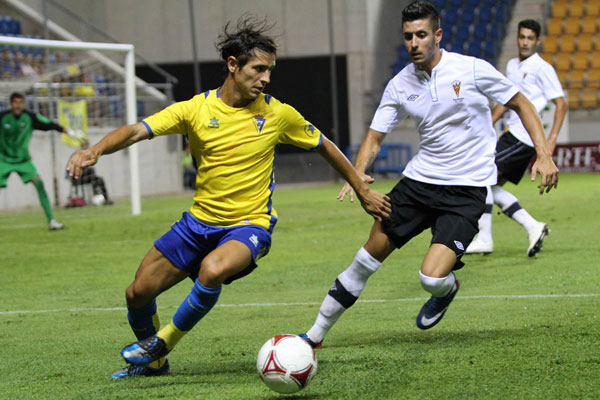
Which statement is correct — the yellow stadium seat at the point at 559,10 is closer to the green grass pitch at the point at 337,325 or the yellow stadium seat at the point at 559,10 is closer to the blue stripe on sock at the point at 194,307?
the green grass pitch at the point at 337,325

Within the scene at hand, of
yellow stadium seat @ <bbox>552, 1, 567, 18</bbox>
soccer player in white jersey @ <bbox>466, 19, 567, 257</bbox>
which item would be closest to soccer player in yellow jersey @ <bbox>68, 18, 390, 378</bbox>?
soccer player in white jersey @ <bbox>466, 19, 567, 257</bbox>

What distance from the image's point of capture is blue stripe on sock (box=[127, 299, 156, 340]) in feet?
16.7

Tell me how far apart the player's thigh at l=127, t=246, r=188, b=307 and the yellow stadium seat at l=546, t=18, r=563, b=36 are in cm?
2625

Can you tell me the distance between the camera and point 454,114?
5.60 meters

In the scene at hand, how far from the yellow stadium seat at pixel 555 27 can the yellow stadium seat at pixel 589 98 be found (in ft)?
10.6

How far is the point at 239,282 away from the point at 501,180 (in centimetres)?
318

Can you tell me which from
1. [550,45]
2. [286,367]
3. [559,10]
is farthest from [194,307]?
[559,10]

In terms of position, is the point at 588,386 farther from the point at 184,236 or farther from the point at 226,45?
the point at 226,45

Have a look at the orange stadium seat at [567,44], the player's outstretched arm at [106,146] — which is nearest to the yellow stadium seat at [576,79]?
the orange stadium seat at [567,44]

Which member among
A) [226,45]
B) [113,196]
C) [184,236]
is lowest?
[113,196]

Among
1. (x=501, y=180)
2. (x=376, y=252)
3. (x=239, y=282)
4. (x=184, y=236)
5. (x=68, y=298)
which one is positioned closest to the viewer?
(x=184, y=236)

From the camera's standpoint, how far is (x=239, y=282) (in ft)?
29.9

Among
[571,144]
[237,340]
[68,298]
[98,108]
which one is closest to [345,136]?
[571,144]

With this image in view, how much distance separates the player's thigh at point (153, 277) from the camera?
4.92 metres
